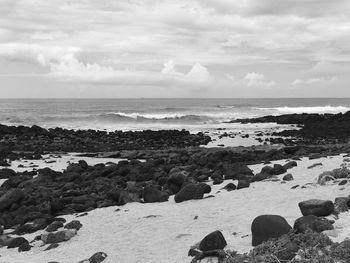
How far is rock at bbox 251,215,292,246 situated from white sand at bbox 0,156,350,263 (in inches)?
7.7

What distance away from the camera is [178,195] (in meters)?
10.3

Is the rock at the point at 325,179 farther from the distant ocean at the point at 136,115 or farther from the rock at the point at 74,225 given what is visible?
the distant ocean at the point at 136,115

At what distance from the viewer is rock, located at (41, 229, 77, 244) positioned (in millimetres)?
8445

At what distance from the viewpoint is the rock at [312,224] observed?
6305mm

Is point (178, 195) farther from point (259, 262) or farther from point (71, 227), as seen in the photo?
point (259, 262)

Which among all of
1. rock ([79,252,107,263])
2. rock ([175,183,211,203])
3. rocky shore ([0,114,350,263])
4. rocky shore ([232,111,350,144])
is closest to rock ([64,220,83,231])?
rocky shore ([0,114,350,263])

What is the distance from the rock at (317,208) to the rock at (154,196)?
4.00 m

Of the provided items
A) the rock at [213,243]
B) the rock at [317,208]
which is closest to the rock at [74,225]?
the rock at [213,243]

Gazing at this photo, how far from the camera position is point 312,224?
645 cm

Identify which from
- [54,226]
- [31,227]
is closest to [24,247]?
[54,226]

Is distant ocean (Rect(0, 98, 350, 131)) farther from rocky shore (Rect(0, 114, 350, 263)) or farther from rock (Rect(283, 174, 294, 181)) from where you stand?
rock (Rect(283, 174, 294, 181))

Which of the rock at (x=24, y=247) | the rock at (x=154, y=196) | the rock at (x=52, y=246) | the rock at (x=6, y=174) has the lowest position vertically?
the rock at (x=6, y=174)

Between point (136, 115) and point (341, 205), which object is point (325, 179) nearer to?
point (341, 205)

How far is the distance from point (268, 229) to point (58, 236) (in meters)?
4.11
